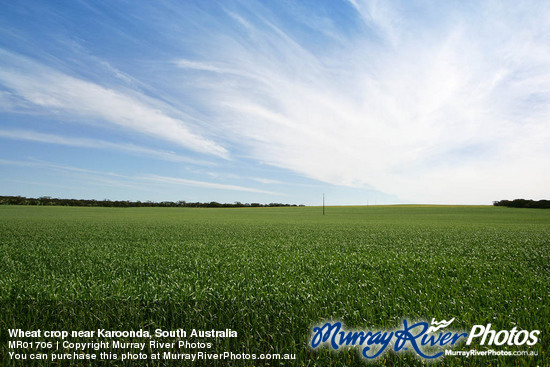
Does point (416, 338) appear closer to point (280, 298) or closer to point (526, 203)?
point (280, 298)

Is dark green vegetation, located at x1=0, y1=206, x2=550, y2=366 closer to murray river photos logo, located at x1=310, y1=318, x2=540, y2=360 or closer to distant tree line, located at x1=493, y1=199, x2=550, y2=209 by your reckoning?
murray river photos logo, located at x1=310, y1=318, x2=540, y2=360

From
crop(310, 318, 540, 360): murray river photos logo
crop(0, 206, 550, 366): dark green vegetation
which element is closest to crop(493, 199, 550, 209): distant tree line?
crop(0, 206, 550, 366): dark green vegetation

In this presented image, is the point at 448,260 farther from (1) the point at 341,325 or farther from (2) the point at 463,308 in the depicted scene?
(1) the point at 341,325

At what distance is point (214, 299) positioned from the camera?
19.6ft

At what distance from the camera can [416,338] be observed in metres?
4.79

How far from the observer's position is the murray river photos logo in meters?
4.56

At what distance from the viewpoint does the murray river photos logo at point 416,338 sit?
456 centimetres

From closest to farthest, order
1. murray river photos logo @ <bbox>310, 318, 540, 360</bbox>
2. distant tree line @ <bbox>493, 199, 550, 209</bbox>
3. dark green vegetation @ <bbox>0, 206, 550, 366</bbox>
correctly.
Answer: murray river photos logo @ <bbox>310, 318, 540, 360</bbox>, dark green vegetation @ <bbox>0, 206, 550, 366</bbox>, distant tree line @ <bbox>493, 199, 550, 209</bbox>

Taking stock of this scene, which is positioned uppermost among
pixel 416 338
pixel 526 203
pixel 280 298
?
pixel 526 203

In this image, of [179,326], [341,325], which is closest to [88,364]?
[179,326]

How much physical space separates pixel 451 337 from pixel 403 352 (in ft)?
3.61

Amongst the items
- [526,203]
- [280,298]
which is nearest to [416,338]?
[280,298]

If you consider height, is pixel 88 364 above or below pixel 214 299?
below

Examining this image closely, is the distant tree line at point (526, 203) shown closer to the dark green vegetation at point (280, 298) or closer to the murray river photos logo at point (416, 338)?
the dark green vegetation at point (280, 298)
